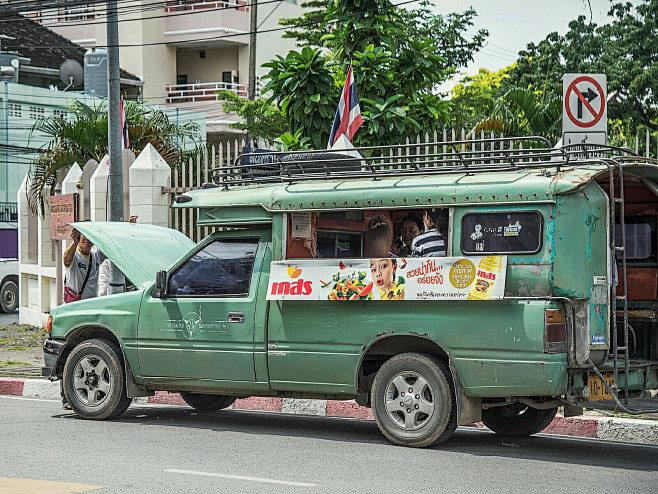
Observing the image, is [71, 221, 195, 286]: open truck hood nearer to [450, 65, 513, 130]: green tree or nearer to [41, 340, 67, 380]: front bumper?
[41, 340, 67, 380]: front bumper

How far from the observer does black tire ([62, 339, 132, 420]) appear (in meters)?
9.59

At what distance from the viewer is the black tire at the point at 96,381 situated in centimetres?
959

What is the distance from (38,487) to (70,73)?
3617cm

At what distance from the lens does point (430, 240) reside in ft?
26.9

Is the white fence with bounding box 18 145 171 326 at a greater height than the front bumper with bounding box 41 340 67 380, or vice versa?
the white fence with bounding box 18 145 171 326

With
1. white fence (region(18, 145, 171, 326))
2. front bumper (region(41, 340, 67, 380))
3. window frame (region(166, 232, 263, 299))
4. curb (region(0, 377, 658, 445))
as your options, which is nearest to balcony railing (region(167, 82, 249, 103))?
white fence (region(18, 145, 171, 326))

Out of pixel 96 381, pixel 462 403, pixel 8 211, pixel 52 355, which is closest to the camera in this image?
pixel 462 403

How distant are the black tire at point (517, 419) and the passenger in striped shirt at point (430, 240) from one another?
1670mm

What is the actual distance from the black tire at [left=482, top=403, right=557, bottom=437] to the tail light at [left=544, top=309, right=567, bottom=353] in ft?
4.64

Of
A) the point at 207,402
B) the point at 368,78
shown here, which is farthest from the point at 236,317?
the point at 368,78

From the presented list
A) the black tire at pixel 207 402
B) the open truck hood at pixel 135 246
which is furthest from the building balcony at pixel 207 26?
the black tire at pixel 207 402

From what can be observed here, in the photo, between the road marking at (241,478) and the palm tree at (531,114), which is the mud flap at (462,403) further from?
the palm tree at (531,114)

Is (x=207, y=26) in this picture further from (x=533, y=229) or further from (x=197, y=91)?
(x=533, y=229)

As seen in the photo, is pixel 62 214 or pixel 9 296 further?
pixel 9 296
